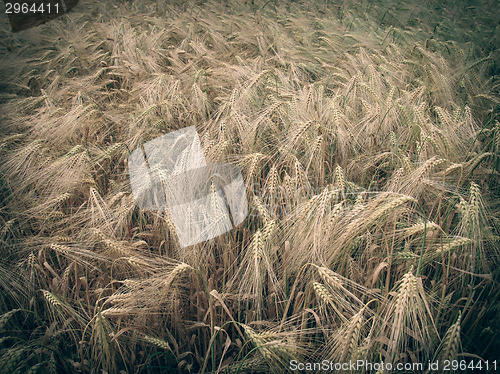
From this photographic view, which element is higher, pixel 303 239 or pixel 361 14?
pixel 361 14

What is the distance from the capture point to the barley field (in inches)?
41.8

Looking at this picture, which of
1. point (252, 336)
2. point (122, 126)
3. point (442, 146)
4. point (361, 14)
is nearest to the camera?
point (252, 336)

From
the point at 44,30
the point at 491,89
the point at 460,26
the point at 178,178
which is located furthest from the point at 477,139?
the point at 44,30

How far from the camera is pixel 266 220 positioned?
1.29 m

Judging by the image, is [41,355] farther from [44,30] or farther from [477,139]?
[44,30]

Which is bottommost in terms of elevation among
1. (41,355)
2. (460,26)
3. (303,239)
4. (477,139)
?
(41,355)

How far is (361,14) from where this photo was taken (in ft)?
15.1

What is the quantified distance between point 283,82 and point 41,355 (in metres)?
2.23

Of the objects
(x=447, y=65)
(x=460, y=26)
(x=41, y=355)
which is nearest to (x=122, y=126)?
(x=41, y=355)

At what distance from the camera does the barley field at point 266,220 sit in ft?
3.48

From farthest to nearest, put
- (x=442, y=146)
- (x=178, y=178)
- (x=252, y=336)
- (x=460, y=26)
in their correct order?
(x=460, y=26), (x=442, y=146), (x=178, y=178), (x=252, y=336)

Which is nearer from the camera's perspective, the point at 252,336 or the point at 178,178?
the point at 252,336

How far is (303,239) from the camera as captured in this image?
3.70 feet

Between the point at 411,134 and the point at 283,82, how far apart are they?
3.55ft
